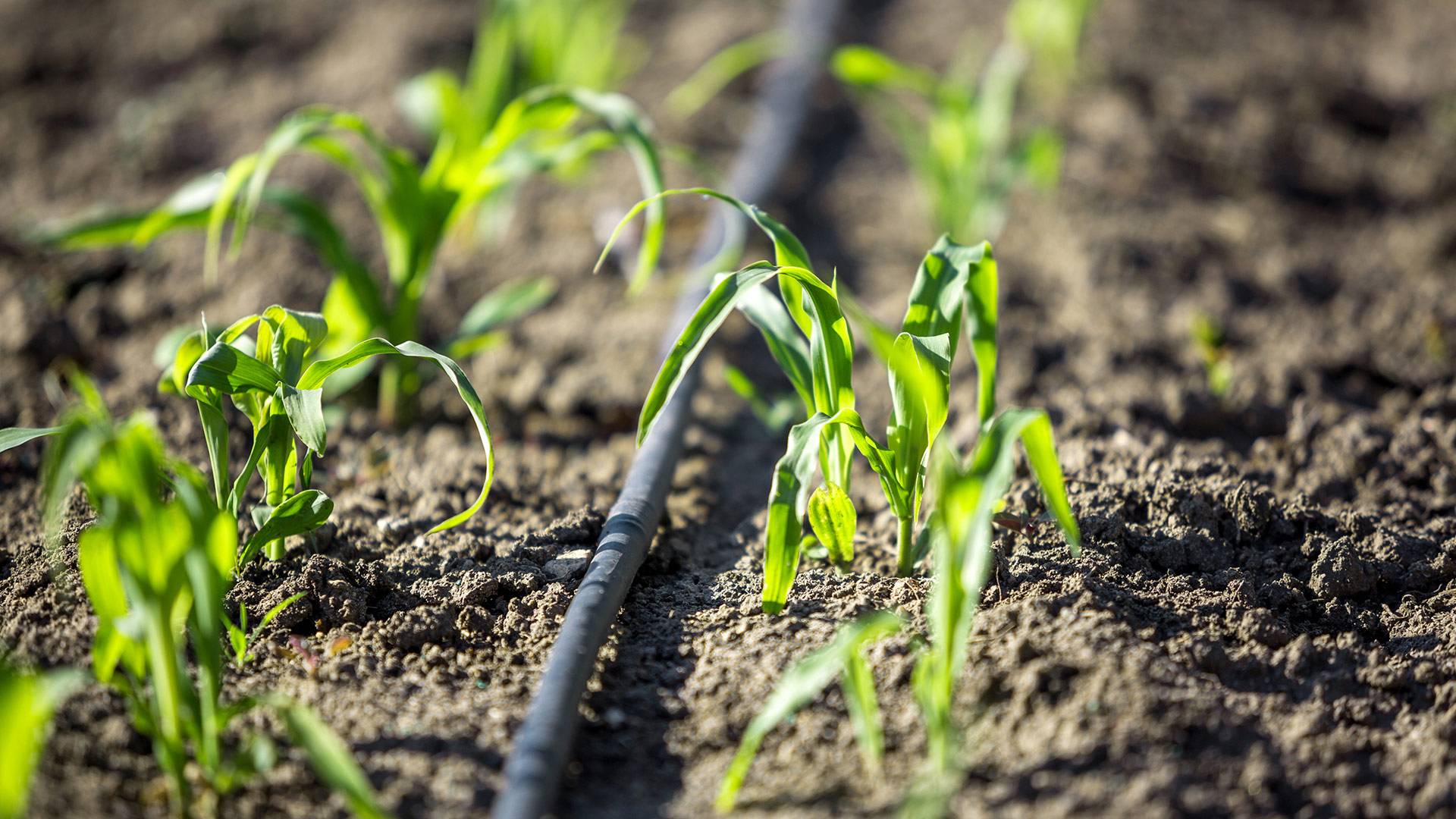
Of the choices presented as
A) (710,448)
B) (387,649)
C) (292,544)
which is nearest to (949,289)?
(710,448)

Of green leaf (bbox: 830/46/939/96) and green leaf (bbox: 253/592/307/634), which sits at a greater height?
green leaf (bbox: 830/46/939/96)

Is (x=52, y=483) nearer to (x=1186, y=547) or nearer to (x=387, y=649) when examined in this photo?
(x=387, y=649)

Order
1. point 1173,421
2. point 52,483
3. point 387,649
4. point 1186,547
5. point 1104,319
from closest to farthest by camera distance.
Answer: point 52,483, point 387,649, point 1186,547, point 1173,421, point 1104,319

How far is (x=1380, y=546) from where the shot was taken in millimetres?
1491

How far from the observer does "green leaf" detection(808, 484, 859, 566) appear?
138 cm

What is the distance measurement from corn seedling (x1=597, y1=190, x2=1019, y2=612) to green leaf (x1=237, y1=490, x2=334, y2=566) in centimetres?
43

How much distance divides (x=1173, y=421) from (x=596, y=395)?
3.23ft

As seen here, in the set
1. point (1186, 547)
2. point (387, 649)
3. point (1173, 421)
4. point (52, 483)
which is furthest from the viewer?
point (1173, 421)

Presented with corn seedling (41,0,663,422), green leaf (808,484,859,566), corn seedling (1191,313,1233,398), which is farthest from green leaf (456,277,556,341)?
corn seedling (1191,313,1233,398)

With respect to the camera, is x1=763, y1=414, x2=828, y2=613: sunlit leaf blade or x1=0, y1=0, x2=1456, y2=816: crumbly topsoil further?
x1=763, y1=414, x2=828, y2=613: sunlit leaf blade

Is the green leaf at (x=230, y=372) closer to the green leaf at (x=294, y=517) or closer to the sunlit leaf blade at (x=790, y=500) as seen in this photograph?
the green leaf at (x=294, y=517)

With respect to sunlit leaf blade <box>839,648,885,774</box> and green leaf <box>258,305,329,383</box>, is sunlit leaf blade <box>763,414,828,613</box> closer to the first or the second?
sunlit leaf blade <box>839,648,885,774</box>

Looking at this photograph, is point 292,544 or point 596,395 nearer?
point 292,544

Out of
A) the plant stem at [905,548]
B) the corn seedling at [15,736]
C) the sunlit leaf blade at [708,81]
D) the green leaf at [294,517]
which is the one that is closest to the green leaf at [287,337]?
the green leaf at [294,517]
